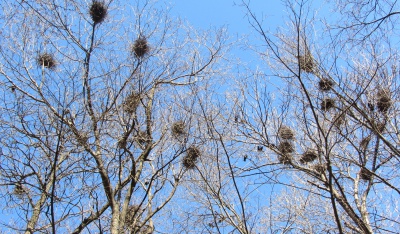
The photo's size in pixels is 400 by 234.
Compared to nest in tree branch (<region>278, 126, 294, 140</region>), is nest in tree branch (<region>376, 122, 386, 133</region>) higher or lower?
lower

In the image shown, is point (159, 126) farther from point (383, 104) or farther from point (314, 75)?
point (383, 104)

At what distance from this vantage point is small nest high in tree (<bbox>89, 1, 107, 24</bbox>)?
5691 millimetres

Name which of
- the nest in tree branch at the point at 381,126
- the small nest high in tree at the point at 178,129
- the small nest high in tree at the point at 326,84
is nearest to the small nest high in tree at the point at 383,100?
the nest in tree branch at the point at 381,126

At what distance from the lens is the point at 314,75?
15.9ft

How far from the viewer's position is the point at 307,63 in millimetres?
4656

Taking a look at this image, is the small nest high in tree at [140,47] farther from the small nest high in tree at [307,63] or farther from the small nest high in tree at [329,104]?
the small nest high in tree at [329,104]

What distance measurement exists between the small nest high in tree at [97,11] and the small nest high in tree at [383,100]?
146 inches

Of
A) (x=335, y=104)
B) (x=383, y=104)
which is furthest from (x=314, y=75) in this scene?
(x=383, y=104)

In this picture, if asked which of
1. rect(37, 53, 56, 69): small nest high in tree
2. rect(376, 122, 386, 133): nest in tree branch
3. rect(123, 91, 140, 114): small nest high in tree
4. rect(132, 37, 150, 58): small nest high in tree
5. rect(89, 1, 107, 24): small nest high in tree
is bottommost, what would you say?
rect(376, 122, 386, 133): nest in tree branch

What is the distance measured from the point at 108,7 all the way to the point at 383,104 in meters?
3.81

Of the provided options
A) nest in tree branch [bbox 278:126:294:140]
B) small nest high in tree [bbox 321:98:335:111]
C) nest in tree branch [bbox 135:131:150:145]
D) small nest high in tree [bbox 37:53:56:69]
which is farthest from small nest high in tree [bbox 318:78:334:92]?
small nest high in tree [bbox 37:53:56:69]

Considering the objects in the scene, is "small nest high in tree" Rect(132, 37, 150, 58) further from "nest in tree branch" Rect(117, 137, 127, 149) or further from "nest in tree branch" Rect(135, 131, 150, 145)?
"nest in tree branch" Rect(117, 137, 127, 149)

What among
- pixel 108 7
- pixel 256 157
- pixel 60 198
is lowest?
pixel 60 198

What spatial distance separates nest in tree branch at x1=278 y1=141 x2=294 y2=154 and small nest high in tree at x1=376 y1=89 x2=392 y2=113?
3.69 feet
